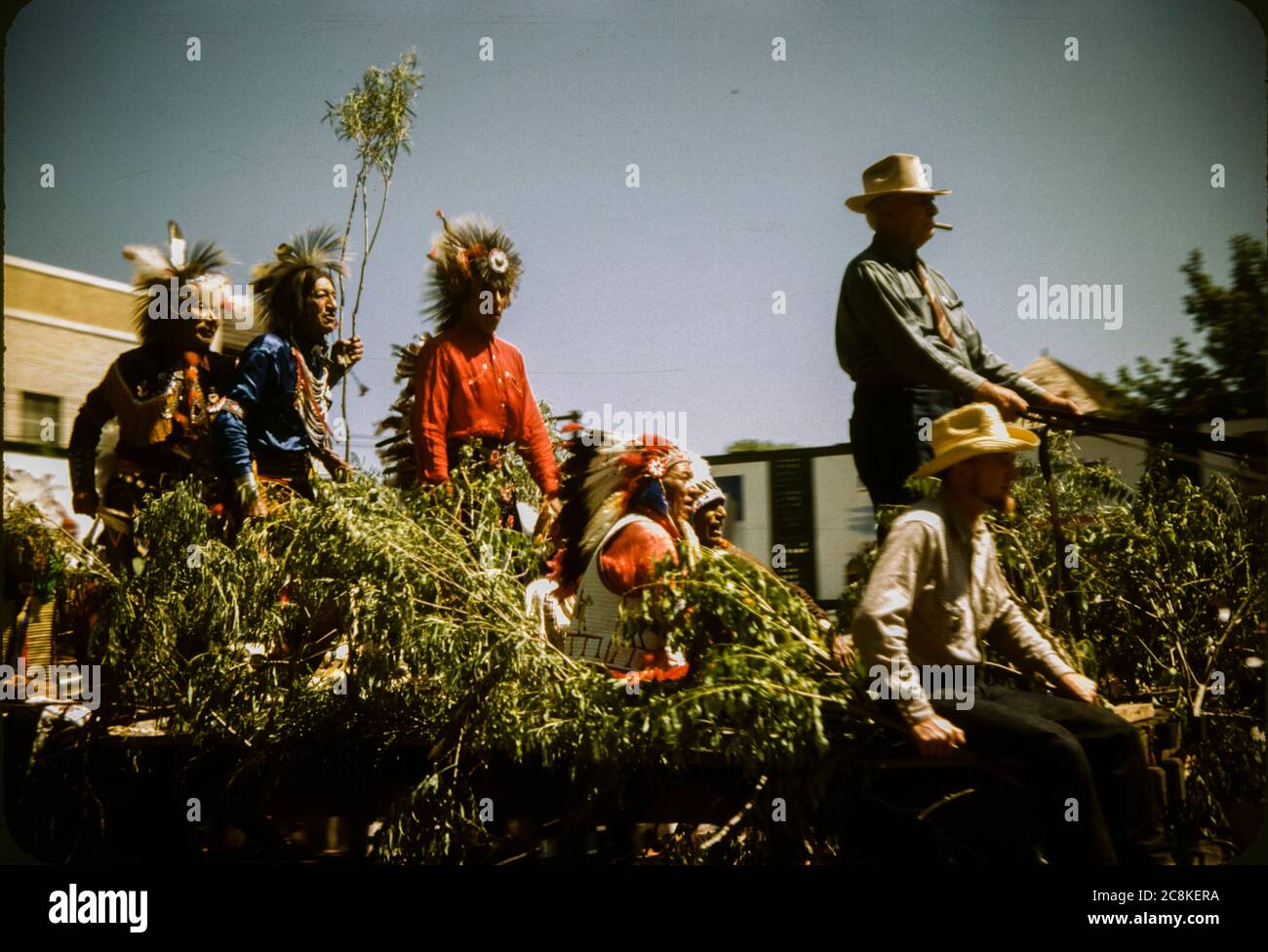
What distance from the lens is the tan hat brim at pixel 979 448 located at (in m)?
3.42

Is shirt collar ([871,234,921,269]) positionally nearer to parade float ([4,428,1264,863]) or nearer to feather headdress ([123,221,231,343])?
parade float ([4,428,1264,863])

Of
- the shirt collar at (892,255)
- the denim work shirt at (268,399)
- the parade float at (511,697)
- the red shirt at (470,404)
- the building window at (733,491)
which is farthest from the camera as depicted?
the denim work shirt at (268,399)

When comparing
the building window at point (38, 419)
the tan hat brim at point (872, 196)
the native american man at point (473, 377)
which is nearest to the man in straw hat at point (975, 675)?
the tan hat brim at point (872, 196)

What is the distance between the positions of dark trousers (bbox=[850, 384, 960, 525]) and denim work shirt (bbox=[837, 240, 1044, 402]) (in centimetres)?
4

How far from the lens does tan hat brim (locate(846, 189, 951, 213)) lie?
12.8ft

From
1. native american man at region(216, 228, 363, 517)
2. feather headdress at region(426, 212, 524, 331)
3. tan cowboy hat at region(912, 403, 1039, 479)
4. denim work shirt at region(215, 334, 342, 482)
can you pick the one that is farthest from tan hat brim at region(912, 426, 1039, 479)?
denim work shirt at region(215, 334, 342, 482)

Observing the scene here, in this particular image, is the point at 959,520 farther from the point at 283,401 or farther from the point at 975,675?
the point at 283,401

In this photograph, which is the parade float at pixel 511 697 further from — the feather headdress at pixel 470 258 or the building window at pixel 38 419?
the feather headdress at pixel 470 258

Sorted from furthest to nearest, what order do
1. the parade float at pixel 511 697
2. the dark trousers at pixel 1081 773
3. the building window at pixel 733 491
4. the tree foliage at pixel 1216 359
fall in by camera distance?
the building window at pixel 733 491 < the tree foliage at pixel 1216 359 < the parade float at pixel 511 697 < the dark trousers at pixel 1081 773

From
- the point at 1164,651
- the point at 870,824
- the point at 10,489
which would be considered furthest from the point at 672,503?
the point at 10,489

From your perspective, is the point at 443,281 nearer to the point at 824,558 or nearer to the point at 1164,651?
the point at 824,558

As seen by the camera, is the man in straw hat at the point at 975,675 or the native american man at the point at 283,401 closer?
the man in straw hat at the point at 975,675

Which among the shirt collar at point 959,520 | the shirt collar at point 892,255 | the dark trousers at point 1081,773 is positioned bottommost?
the dark trousers at point 1081,773

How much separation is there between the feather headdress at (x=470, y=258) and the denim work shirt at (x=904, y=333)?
3.84 feet
